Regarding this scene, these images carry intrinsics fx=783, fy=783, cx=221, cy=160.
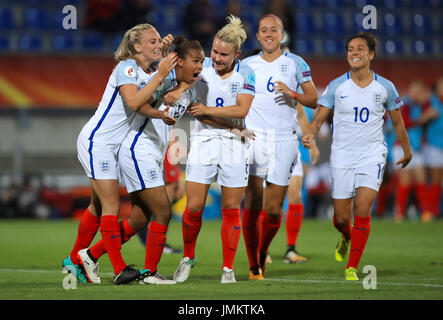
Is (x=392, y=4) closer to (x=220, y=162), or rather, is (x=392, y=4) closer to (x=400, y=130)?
(x=400, y=130)

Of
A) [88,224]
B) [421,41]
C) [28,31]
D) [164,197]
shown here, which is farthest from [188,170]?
[421,41]

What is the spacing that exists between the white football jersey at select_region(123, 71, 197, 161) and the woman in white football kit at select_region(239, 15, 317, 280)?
3.20 ft

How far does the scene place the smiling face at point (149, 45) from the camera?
6000 mm

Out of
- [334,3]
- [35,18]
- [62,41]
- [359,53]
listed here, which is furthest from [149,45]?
[334,3]

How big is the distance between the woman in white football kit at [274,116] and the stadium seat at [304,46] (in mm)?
11503

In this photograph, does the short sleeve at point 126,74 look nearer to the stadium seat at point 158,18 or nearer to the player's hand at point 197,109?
the player's hand at point 197,109

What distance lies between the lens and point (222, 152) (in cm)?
628

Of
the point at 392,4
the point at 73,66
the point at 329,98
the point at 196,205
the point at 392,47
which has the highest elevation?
the point at 392,4

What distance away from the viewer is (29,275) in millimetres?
6766

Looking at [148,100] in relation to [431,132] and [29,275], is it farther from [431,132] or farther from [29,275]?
Answer: [431,132]

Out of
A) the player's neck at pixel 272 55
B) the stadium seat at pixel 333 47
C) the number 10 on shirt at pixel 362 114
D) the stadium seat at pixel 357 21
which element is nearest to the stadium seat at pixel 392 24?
the stadium seat at pixel 357 21

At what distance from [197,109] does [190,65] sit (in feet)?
1.21
